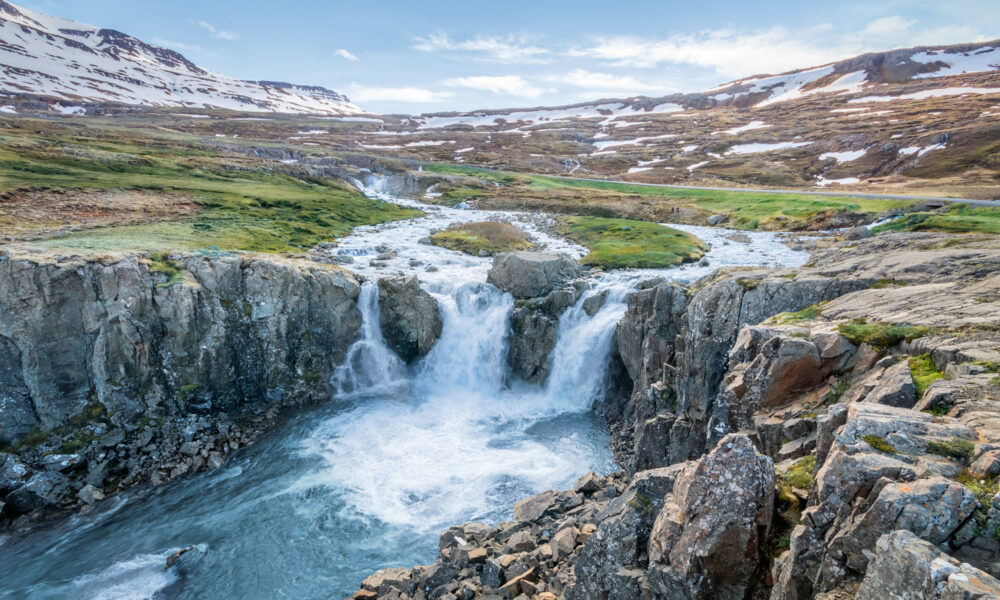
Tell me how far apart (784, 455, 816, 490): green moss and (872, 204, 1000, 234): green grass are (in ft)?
109

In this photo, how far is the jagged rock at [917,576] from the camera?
17.9 ft

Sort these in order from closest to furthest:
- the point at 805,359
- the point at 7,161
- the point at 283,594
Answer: the point at 805,359, the point at 283,594, the point at 7,161

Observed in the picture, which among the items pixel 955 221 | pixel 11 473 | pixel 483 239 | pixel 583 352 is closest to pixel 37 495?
pixel 11 473

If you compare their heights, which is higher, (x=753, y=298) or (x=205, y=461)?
(x=753, y=298)

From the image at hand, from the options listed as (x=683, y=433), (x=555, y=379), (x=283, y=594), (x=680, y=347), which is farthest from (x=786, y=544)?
(x=555, y=379)

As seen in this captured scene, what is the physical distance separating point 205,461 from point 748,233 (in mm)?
57707

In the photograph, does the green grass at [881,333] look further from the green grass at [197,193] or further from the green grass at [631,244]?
the green grass at [197,193]

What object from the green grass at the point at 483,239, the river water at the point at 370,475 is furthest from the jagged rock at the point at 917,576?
the green grass at the point at 483,239

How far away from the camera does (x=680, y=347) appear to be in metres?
24.9

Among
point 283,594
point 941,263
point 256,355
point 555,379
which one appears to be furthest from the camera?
point 555,379

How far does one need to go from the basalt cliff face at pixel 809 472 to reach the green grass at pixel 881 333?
0.04 meters

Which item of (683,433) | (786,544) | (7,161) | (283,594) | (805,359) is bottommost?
(283,594)

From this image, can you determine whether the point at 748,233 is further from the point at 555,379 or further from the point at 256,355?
the point at 256,355

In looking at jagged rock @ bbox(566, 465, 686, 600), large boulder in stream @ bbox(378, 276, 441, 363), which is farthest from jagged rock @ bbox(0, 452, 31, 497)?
jagged rock @ bbox(566, 465, 686, 600)
